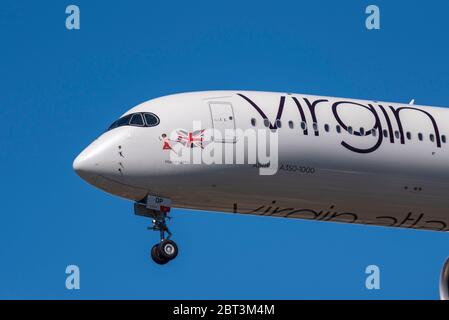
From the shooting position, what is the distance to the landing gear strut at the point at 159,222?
49031mm

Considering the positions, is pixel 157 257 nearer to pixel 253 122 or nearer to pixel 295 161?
pixel 253 122

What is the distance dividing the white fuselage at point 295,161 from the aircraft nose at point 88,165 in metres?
0.04

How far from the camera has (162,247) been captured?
161 feet

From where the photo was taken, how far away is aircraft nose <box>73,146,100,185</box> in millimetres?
48938

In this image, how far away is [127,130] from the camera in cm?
5012

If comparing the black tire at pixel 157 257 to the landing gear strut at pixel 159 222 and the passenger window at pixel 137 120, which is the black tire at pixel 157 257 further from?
the passenger window at pixel 137 120

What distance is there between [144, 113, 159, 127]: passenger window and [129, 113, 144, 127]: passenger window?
0.25 m

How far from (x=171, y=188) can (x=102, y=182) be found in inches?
112

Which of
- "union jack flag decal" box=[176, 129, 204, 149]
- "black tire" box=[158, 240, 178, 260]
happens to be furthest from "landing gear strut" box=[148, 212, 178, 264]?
"union jack flag decal" box=[176, 129, 204, 149]

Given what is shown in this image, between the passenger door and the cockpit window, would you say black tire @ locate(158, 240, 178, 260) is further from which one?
the cockpit window

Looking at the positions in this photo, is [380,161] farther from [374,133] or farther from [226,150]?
[226,150]
